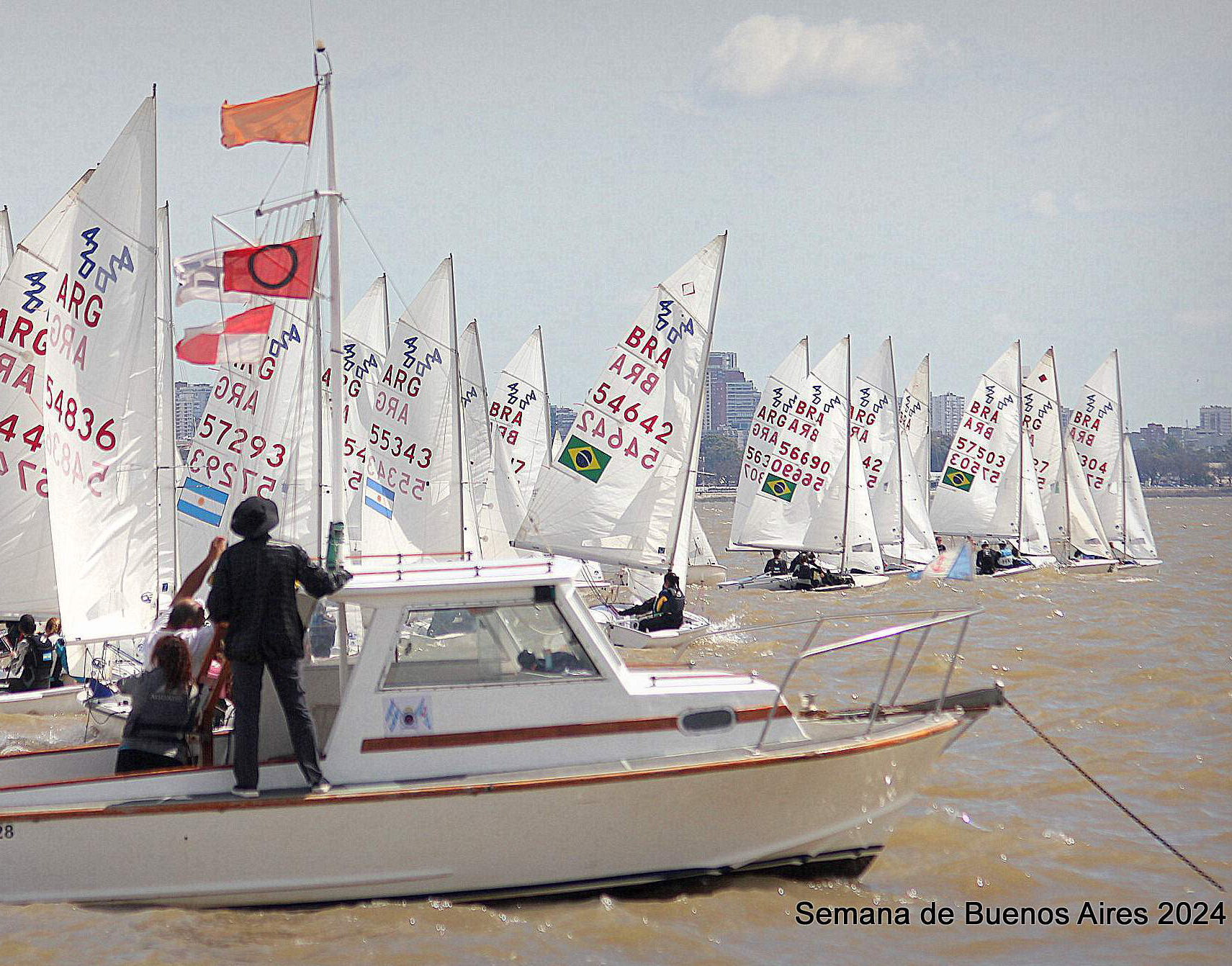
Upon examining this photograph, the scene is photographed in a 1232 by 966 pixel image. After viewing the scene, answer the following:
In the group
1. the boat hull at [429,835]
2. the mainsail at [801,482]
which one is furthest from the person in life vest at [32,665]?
the mainsail at [801,482]

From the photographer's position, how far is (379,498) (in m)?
22.4

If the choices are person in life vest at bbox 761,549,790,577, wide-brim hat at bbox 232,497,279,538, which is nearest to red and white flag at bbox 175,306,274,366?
wide-brim hat at bbox 232,497,279,538

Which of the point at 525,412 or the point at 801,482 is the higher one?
the point at 525,412

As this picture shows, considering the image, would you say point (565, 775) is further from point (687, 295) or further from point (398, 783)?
point (687, 295)

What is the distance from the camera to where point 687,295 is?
19250 mm

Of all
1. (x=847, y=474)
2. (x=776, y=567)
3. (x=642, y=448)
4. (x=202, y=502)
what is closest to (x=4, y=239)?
(x=202, y=502)

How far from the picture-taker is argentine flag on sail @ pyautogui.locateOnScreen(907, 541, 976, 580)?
3338 cm

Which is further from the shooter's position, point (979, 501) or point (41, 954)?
point (979, 501)

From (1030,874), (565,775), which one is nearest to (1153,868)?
(1030,874)

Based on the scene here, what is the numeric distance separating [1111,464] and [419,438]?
29325 mm

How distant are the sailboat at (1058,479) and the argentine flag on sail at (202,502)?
90.9ft

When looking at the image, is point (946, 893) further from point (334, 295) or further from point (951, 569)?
point (951, 569)

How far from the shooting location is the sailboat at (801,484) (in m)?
33.7

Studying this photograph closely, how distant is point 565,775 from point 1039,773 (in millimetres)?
5616
